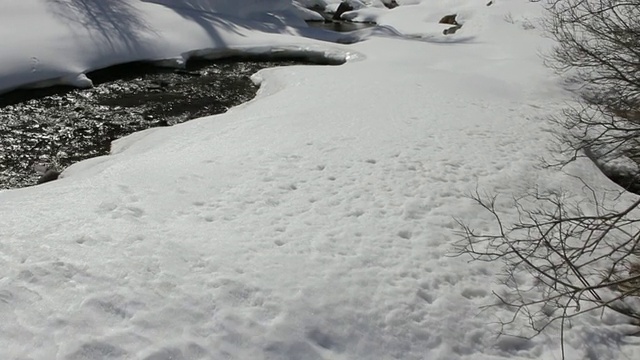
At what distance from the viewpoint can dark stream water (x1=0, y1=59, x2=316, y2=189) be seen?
8555 millimetres

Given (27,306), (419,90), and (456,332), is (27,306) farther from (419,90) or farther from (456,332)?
(419,90)

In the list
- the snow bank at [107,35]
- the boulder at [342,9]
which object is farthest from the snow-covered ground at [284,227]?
the boulder at [342,9]

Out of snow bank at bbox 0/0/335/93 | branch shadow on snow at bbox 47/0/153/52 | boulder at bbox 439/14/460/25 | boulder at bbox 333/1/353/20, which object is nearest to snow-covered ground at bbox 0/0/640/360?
snow bank at bbox 0/0/335/93

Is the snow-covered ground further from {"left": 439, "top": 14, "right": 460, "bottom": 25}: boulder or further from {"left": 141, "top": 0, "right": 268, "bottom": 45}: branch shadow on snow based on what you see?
{"left": 439, "top": 14, "right": 460, "bottom": 25}: boulder

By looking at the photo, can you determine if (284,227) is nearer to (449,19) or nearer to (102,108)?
(102,108)

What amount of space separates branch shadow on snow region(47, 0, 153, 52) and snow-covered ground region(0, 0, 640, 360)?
3.71 ft

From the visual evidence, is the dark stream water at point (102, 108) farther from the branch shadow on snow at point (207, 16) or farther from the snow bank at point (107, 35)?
the branch shadow on snow at point (207, 16)

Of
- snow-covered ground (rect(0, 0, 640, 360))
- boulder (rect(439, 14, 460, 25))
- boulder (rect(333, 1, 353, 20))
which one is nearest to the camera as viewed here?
snow-covered ground (rect(0, 0, 640, 360))

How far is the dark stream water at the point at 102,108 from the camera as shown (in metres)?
8.55

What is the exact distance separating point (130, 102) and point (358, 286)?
7.70 m

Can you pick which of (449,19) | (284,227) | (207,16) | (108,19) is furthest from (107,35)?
(449,19)

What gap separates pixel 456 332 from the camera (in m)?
4.82

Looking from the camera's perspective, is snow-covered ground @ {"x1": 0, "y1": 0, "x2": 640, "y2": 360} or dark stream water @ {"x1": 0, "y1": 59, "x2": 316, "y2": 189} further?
dark stream water @ {"x1": 0, "y1": 59, "x2": 316, "y2": 189}

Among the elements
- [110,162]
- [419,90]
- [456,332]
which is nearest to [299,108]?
[419,90]
